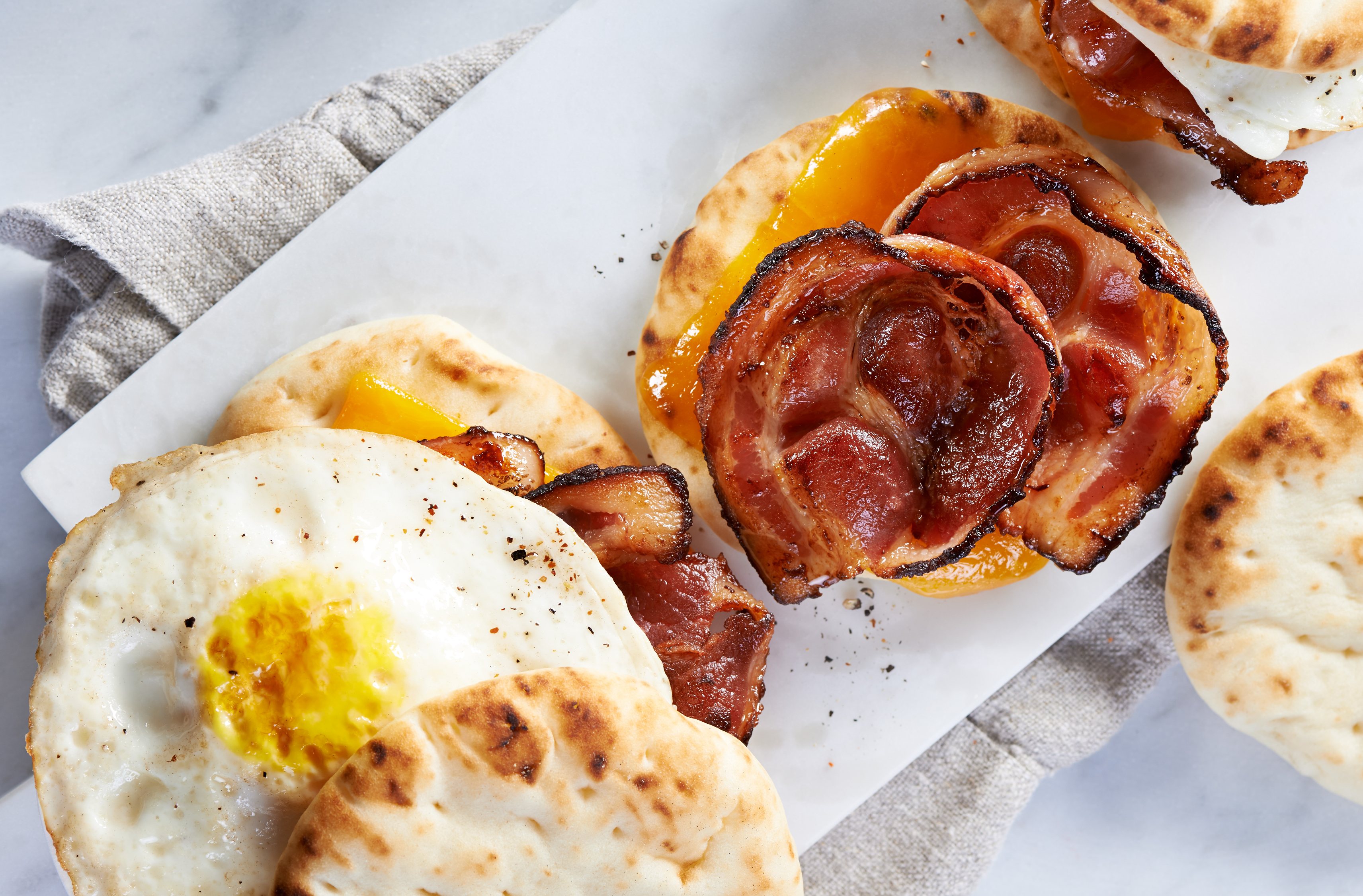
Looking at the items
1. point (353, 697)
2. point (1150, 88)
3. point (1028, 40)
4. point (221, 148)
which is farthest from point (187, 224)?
point (1150, 88)

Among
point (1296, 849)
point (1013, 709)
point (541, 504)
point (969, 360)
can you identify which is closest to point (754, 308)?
point (969, 360)

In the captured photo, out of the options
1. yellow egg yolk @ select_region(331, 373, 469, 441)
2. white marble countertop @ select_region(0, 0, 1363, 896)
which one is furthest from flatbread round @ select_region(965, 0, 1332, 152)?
yellow egg yolk @ select_region(331, 373, 469, 441)

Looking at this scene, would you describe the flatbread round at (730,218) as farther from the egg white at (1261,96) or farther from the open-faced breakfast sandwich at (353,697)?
the open-faced breakfast sandwich at (353,697)

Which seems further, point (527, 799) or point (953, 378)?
point (953, 378)

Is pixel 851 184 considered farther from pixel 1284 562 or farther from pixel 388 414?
pixel 1284 562

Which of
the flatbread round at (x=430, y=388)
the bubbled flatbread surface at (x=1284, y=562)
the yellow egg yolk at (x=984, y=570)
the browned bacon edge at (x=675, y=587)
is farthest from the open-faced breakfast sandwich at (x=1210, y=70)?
the flatbread round at (x=430, y=388)
